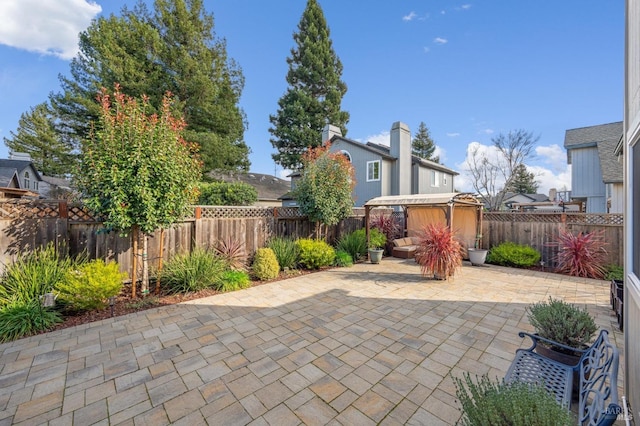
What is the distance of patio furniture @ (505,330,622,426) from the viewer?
1.31m

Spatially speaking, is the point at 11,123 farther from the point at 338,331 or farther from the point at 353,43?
the point at 338,331

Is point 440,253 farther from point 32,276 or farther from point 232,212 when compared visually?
Result: point 32,276

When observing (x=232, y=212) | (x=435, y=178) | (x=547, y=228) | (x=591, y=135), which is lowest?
(x=547, y=228)

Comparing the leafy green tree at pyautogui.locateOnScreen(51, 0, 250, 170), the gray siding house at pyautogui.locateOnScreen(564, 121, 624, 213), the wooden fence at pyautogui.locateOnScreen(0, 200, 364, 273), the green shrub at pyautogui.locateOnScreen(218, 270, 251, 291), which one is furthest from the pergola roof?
the leafy green tree at pyautogui.locateOnScreen(51, 0, 250, 170)

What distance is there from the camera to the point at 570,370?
2.14 metres

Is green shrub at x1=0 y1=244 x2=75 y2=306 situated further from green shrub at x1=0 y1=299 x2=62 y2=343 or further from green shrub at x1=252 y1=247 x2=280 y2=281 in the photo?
green shrub at x1=252 y1=247 x2=280 y2=281

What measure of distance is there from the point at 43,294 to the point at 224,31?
54.3 feet

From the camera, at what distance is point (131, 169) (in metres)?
4.27

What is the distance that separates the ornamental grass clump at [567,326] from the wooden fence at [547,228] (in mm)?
6275

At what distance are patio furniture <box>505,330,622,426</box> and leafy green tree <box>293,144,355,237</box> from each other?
223 inches

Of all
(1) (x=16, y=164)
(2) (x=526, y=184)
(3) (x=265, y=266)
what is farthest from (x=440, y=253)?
(2) (x=526, y=184)

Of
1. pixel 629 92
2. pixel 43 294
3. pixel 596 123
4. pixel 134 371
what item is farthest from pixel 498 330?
pixel 596 123

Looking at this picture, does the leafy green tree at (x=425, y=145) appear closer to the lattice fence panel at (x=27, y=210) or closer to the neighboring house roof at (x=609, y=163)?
the neighboring house roof at (x=609, y=163)

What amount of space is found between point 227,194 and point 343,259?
5.43 m
